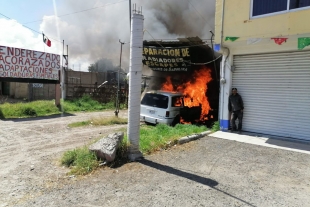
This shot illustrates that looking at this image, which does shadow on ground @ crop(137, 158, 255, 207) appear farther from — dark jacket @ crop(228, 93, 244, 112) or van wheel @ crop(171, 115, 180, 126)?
van wheel @ crop(171, 115, 180, 126)

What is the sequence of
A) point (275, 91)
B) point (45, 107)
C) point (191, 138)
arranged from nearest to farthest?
1. point (191, 138)
2. point (275, 91)
3. point (45, 107)

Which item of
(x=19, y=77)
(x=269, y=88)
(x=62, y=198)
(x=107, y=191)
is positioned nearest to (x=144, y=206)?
(x=107, y=191)

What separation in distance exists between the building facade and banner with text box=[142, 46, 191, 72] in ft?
9.49

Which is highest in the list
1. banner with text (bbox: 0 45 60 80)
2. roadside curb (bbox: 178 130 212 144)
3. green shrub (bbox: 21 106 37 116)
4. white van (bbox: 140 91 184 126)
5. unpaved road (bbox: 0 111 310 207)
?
banner with text (bbox: 0 45 60 80)

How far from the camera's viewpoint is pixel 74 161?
500cm

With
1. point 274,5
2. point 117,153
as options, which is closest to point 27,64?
point 117,153

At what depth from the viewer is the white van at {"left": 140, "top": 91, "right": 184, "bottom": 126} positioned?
9.33 meters

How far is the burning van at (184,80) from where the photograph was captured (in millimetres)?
9734

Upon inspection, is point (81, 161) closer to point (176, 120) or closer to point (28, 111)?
point (176, 120)

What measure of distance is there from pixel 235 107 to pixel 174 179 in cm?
454

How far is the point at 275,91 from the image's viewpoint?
293 inches

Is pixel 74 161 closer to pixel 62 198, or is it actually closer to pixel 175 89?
pixel 62 198

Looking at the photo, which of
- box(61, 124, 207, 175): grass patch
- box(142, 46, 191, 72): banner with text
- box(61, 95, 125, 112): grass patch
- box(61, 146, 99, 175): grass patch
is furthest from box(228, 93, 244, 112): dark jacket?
box(61, 95, 125, 112): grass patch

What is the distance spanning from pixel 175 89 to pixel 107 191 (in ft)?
33.2
